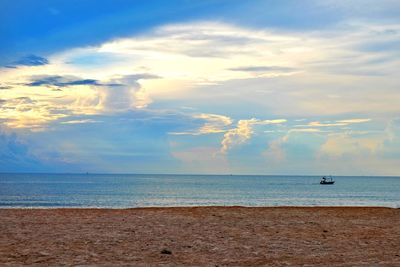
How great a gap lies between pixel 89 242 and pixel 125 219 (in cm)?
542

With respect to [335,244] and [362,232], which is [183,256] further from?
[362,232]

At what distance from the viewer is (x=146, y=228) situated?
19.2m

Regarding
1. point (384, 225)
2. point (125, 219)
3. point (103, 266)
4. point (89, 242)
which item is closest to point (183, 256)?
point (103, 266)

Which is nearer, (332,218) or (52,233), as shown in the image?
(52,233)

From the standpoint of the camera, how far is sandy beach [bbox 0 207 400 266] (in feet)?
45.7

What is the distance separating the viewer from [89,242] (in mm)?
16156

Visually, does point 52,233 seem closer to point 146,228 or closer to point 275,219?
point 146,228

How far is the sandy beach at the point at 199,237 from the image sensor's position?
1392 cm

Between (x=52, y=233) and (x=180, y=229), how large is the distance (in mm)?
4401

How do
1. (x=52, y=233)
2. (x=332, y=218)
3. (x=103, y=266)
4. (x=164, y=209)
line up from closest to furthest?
(x=103, y=266) < (x=52, y=233) < (x=332, y=218) < (x=164, y=209)

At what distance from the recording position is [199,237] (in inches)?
683

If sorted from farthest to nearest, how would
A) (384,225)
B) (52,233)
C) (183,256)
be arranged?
(384,225) < (52,233) < (183,256)

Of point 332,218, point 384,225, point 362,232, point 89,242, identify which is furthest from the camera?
point 332,218

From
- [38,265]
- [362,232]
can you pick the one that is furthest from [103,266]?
[362,232]
